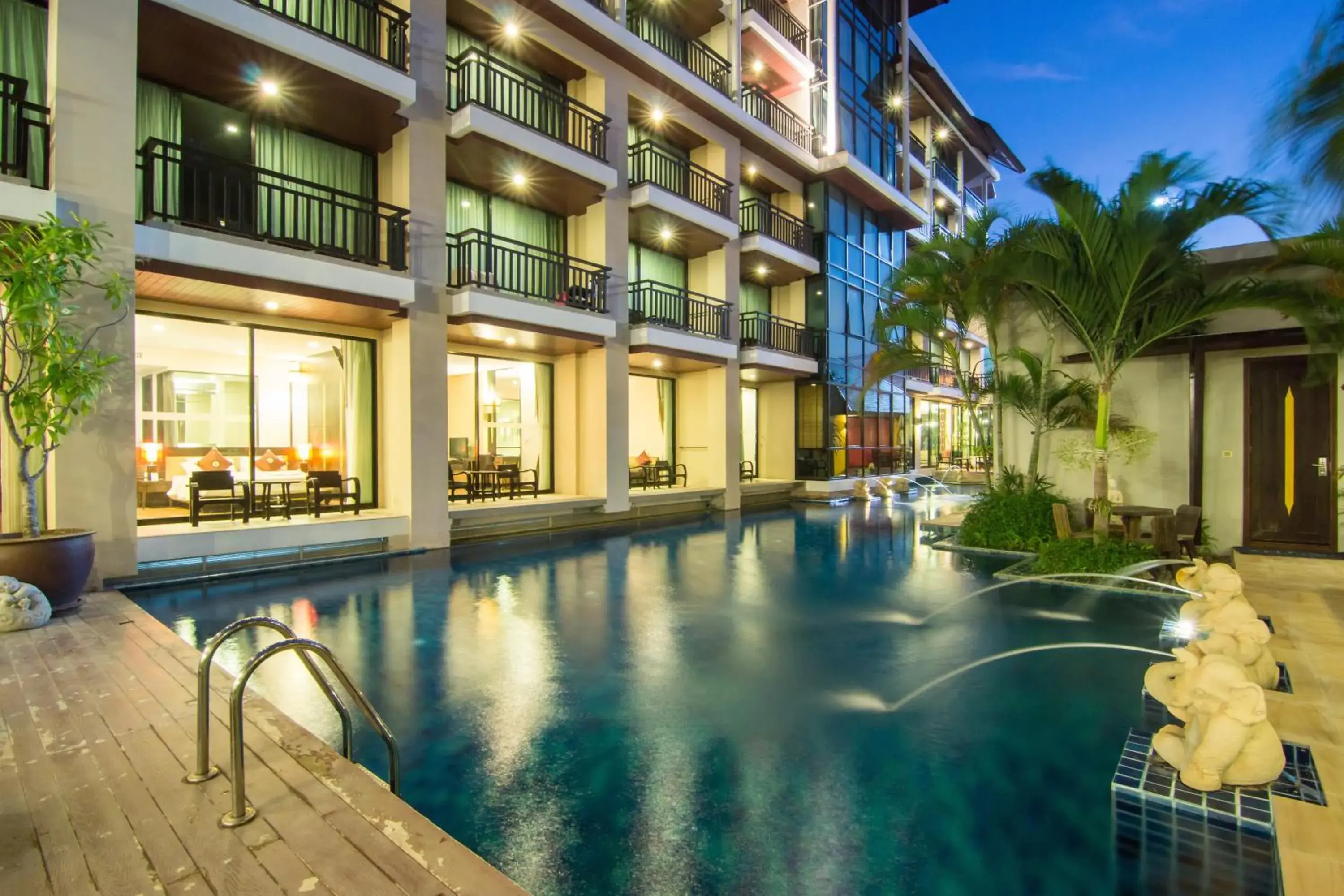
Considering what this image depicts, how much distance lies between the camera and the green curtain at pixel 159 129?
8867 millimetres

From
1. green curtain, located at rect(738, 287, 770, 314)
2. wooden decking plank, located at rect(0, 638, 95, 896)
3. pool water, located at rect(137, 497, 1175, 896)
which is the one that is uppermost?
green curtain, located at rect(738, 287, 770, 314)

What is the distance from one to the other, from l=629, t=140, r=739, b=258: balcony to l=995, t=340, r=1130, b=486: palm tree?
8.01 m

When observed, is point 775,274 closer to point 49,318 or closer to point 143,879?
point 49,318

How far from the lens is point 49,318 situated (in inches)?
267

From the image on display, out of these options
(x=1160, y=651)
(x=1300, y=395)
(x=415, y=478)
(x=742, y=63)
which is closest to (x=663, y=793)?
(x=1160, y=651)

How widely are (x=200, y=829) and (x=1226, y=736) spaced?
4496mm

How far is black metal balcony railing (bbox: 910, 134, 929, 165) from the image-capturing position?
89.8 feet

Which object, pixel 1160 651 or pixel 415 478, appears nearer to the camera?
pixel 1160 651

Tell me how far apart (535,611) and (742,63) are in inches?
694

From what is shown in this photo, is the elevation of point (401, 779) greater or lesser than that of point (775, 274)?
lesser

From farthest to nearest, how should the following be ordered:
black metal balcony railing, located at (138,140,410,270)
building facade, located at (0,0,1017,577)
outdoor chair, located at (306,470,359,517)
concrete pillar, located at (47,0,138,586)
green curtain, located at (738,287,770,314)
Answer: green curtain, located at (738,287,770,314) → outdoor chair, located at (306,470,359,517) → black metal balcony railing, located at (138,140,410,270) → building facade, located at (0,0,1017,577) → concrete pillar, located at (47,0,138,586)

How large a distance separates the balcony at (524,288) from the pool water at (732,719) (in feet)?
15.9

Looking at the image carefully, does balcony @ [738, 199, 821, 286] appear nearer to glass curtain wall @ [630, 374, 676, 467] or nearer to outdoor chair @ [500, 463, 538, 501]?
glass curtain wall @ [630, 374, 676, 467]

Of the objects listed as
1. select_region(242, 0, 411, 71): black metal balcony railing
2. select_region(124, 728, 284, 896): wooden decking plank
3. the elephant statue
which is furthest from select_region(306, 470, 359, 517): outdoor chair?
the elephant statue
